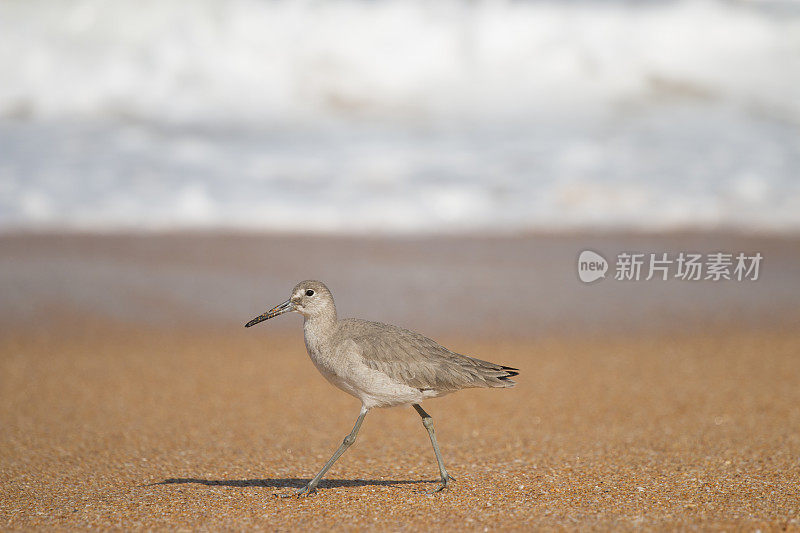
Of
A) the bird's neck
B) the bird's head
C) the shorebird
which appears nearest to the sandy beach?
the shorebird

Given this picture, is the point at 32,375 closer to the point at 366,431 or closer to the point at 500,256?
the point at 366,431

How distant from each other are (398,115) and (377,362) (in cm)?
1341

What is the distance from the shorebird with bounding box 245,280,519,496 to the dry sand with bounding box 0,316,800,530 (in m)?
0.70

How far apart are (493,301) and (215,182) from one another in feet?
20.2

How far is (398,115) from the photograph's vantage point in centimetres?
1778

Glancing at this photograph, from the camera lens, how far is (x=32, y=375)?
9.23 meters

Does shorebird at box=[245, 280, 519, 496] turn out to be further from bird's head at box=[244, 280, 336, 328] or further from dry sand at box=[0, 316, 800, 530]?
dry sand at box=[0, 316, 800, 530]

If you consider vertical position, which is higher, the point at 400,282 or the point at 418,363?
the point at 400,282

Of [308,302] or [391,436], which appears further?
[391,436]

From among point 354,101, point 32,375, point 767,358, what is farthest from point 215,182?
point 767,358

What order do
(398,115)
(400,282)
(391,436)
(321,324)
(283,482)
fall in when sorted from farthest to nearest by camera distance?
(398,115), (400,282), (391,436), (283,482), (321,324)

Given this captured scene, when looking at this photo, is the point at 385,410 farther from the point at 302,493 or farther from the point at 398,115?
the point at 398,115

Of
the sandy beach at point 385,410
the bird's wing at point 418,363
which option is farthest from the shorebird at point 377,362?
the sandy beach at point 385,410

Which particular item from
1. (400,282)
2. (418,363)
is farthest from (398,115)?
(418,363)
